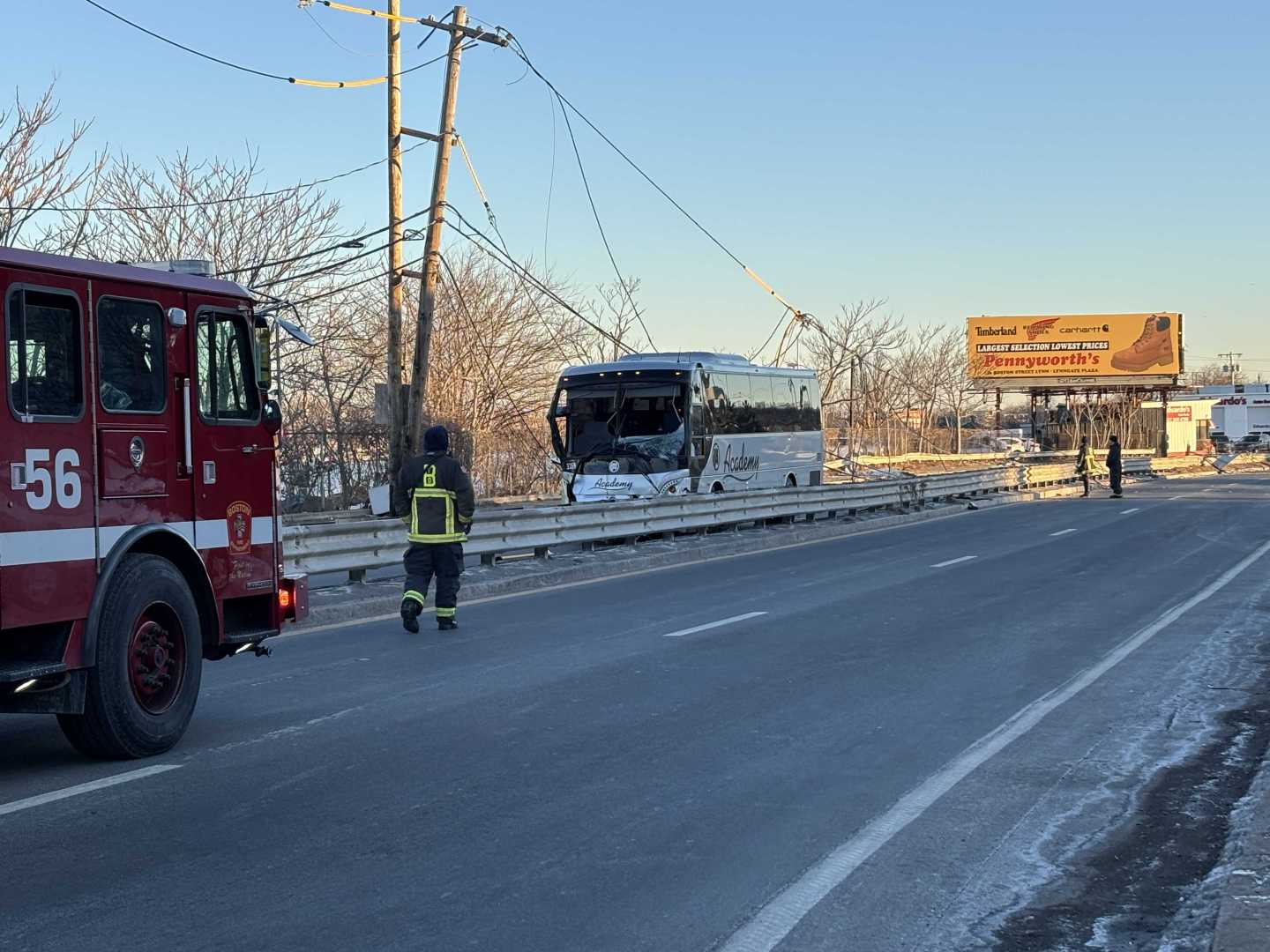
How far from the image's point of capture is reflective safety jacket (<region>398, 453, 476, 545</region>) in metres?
A: 12.8

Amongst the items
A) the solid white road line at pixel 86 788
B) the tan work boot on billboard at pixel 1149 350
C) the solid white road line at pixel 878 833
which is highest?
the tan work boot on billboard at pixel 1149 350

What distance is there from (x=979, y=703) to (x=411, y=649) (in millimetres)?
4863

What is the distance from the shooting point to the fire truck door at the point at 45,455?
21.2 feet

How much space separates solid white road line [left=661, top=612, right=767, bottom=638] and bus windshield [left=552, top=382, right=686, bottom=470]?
1312 centimetres

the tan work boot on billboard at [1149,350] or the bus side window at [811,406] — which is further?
the tan work boot on billboard at [1149,350]

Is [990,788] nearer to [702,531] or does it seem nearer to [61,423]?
[61,423]

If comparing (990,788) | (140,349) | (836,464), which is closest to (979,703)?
(990,788)

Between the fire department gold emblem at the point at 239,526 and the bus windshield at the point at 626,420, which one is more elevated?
the bus windshield at the point at 626,420

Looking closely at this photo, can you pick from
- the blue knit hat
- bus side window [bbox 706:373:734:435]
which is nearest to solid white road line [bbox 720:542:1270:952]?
the blue knit hat

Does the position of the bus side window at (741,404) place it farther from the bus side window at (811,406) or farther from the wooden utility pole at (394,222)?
the wooden utility pole at (394,222)

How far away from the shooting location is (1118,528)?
2683 centimetres

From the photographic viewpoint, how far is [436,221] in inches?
894

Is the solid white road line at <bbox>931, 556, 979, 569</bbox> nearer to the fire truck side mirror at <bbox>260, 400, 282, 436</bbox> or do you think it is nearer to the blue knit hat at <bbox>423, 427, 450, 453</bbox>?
the blue knit hat at <bbox>423, 427, 450, 453</bbox>

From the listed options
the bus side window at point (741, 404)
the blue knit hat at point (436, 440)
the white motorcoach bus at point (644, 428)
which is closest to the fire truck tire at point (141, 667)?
the blue knit hat at point (436, 440)
